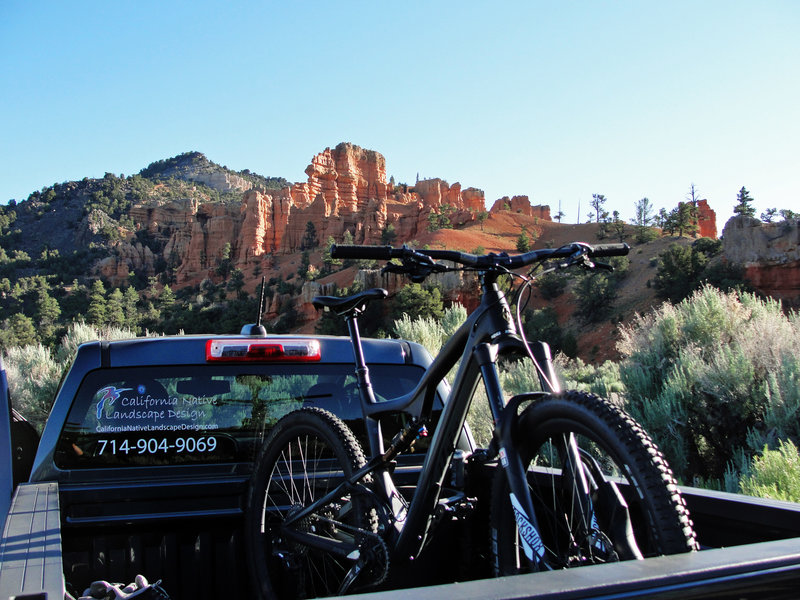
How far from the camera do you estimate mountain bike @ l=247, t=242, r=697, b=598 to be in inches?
56.9

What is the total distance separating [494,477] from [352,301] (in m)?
1.18

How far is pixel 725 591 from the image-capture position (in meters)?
0.99

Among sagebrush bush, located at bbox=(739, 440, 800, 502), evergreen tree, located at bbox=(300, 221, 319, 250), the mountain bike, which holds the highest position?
evergreen tree, located at bbox=(300, 221, 319, 250)

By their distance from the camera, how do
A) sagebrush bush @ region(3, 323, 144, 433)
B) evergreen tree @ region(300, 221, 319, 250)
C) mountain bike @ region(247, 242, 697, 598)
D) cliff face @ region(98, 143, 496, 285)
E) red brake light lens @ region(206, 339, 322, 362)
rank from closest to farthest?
1. mountain bike @ region(247, 242, 697, 598)
2. red brake light lens @ region(206, 339, 322, 362)
3. sagebrush bush @ region(3, 323, 144, 433)
4. cliff face @ region(98, 143, 496, 285)
5. evergreen tree @ region(300, 221, 319, 250)

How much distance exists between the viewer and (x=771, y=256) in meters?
36.2

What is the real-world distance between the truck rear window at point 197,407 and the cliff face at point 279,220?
248 feet

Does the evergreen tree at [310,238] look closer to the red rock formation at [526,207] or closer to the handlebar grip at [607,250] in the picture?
the red rock formation at [526,207]

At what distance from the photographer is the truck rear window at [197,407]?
253 centimetres

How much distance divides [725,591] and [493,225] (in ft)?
256

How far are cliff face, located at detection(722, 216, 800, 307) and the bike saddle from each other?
1490 inches

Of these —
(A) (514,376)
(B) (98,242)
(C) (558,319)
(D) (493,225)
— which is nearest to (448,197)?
(D) (493,225)

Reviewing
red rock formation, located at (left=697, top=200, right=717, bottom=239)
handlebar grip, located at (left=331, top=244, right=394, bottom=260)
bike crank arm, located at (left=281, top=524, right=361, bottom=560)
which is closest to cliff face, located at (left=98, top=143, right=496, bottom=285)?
red rock formation, located at (left=697, top=200, right=717, bottom=239)

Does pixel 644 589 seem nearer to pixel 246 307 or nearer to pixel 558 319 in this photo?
pixel 558 319

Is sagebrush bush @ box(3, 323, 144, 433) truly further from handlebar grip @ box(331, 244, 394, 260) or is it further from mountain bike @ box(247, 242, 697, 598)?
handlebar grip @ box(331, 244, 394, 260)
